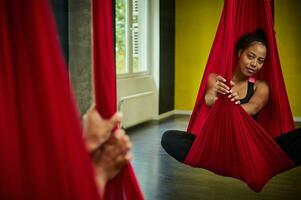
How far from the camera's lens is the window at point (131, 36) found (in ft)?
14.0

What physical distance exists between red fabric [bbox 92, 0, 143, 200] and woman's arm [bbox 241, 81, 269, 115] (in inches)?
40.4

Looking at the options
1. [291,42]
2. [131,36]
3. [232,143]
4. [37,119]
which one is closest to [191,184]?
[232,143]

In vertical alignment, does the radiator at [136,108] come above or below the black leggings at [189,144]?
below

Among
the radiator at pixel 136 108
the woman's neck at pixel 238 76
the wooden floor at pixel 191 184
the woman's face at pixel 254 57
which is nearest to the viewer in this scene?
the woman's face at pixel 254 57

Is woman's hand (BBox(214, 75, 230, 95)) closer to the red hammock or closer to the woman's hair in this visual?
the woman's hair

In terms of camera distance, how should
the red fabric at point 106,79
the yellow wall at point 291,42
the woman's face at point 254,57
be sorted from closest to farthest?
the red fabric at point 106,79
the woman's face at point 254,57
the yellow wall at point 291,42

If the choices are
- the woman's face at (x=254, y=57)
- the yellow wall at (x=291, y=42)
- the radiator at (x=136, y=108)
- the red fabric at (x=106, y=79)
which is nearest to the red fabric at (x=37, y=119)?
the red fabric at (x=106, y=79)

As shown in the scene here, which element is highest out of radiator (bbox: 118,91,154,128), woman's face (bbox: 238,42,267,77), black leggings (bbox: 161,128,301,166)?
woman's face (bbox: 238,42,267,77)

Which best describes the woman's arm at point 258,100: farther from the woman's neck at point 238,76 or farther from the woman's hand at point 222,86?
the woman's hand at point 222,86

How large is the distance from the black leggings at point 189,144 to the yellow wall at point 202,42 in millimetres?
3200

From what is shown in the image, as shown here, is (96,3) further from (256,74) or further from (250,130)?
(256,74)

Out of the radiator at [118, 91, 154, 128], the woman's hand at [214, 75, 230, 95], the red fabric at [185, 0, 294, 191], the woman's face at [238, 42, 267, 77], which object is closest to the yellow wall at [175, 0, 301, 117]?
the radiator at [118, 91, 154, 128]

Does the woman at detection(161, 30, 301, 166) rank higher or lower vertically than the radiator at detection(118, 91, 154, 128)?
higher

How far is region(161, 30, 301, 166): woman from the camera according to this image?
1986 mm
